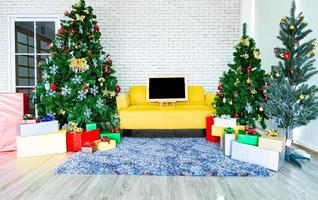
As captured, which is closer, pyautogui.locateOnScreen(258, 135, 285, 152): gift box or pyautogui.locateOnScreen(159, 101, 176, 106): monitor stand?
pyautogui.locateOnScreen(258, 135, 285, 152): gift box

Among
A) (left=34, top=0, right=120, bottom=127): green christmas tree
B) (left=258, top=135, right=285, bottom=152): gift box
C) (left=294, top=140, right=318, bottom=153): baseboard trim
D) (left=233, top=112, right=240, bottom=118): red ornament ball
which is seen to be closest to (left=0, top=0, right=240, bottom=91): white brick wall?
(left=34, top=0, right=120, bottom=127): green christmas tree

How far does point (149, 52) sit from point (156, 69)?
0.36m

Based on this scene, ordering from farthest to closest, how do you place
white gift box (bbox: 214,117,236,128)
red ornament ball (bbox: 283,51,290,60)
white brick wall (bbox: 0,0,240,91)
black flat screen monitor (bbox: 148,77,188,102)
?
white brick wall (bbox: 0,0,240,91) → black flat screen monitor (bbox: 148,77,188,102) → white gift box (bbox: 214,117,236,128) → red ornament ball (bbox: 283,51,290,60)

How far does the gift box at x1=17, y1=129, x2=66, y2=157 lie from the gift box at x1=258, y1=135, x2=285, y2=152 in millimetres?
2249

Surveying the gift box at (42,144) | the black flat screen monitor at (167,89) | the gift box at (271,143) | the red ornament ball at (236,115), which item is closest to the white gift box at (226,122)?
the red ornament ball at (236,115)

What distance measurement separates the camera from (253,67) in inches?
141

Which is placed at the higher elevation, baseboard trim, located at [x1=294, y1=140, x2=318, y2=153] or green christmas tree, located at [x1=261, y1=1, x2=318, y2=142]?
green christmas tree, located at [x1=261, y1=1, x2=318, y2=142]

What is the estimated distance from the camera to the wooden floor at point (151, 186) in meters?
1.90

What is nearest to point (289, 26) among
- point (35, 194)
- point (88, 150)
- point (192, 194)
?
point (192, 194)

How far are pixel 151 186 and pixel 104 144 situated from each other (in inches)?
50.4

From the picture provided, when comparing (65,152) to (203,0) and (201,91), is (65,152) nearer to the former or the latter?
(201,91)

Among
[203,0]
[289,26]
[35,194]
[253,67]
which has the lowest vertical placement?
[35,194]

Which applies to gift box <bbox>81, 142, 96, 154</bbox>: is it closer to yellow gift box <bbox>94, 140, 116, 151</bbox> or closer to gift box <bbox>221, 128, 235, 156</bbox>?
yellow gift box <bbox>94, 140, 116, 151</bbox>

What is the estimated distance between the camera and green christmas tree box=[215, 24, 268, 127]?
350cm
